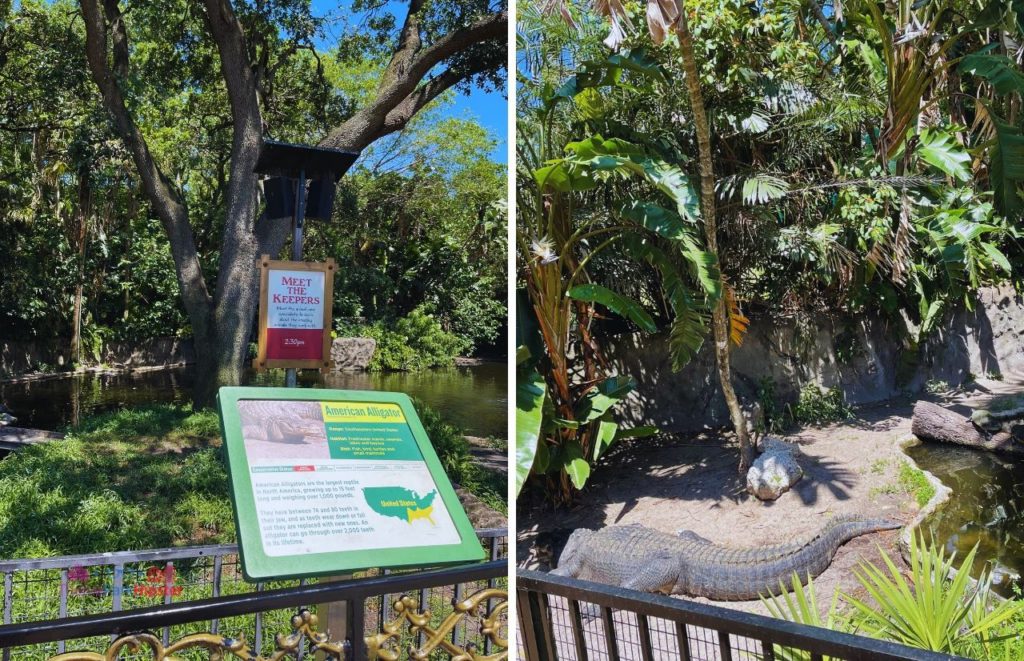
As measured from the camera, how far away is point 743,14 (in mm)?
4523

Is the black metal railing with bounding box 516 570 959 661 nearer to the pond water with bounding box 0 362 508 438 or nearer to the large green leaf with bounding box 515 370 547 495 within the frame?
the large green leaf with bounding box 515 370 547 495

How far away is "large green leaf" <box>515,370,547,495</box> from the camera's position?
362 cm

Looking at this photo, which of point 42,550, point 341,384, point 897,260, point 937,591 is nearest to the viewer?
point 937,591

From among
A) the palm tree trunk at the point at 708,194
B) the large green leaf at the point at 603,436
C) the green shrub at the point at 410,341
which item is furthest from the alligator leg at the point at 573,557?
the green shrub at the point at 410,341

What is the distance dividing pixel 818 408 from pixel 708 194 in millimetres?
2204

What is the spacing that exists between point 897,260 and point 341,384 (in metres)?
6.22

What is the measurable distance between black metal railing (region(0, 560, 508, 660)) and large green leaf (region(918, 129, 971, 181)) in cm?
337

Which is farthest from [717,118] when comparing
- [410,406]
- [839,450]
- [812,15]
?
[410,406]

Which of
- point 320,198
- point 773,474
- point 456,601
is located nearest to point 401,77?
point 320,198

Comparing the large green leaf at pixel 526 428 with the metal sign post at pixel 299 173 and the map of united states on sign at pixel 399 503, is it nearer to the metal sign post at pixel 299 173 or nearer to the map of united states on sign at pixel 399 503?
the metal sign post at pixel 299 173

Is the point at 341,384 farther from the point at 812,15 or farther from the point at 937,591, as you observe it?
the point at 937,591

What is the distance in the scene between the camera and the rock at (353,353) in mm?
10086

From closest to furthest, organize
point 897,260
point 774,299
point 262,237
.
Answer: point 897,260
point 774,299
point 262,237

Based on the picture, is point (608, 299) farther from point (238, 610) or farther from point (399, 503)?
point (238, 610)
